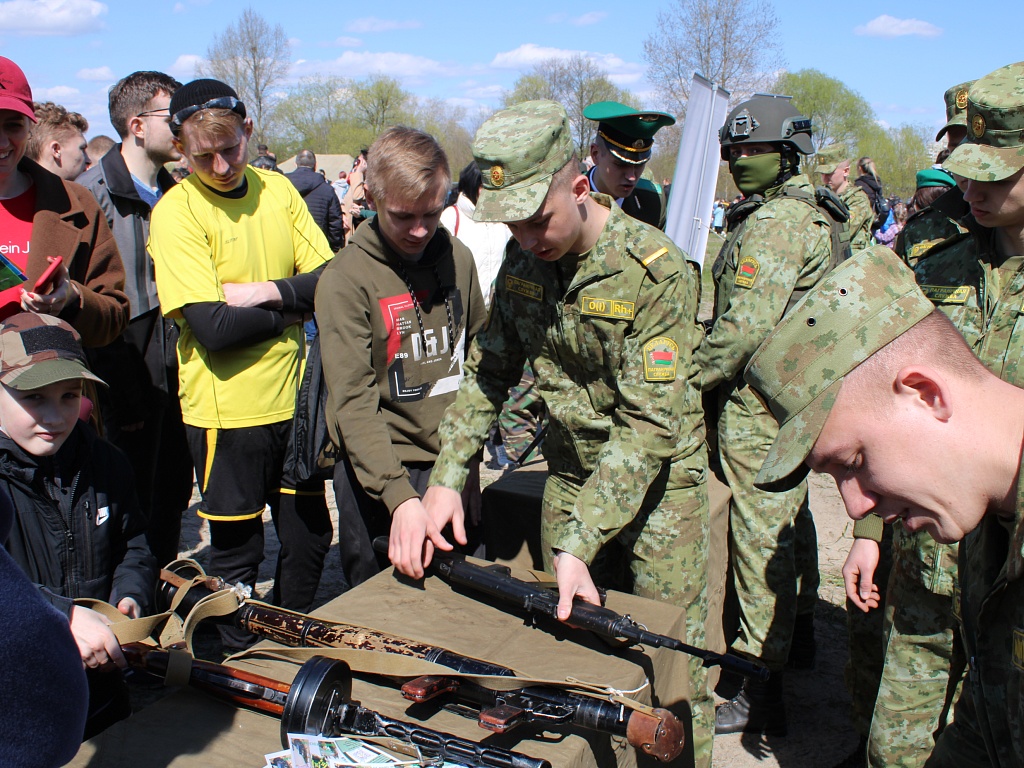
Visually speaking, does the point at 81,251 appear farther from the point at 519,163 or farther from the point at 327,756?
the point at 327,756

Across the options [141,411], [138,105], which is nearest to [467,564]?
[141,411]

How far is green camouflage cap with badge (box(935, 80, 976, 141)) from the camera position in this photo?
11.7 ft

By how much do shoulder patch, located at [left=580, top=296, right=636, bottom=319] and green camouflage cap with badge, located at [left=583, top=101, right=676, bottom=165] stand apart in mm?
2444

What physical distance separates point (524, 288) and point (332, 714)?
1424 millimetres

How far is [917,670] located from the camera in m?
2.50

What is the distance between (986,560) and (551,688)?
0.90 meters

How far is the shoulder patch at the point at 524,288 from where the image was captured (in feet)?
8.41

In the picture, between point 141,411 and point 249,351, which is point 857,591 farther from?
point 141,411

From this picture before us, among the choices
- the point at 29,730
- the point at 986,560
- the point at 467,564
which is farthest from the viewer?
the point at 467,564

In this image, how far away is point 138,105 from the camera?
3857 mm

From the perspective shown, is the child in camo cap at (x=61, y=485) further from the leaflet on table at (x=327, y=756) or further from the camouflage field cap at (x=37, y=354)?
the leaflet on table at (x=327, y=756)

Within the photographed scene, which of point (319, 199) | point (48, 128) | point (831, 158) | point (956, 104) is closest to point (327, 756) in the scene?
point (956, 104)

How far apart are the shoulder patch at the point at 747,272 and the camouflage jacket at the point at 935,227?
0.61 m

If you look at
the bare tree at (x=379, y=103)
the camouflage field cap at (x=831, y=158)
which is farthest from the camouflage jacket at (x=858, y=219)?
the bare tree at (x=379, y=103)
